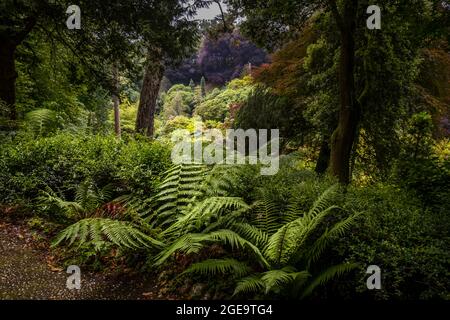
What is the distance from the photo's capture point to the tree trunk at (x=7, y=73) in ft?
24.4

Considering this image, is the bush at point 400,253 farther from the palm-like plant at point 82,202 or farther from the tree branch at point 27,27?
the tree branch at point 27,27

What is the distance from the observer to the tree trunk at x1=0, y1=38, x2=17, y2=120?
24.4ft

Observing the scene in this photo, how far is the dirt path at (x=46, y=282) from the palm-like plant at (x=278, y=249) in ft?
1.63

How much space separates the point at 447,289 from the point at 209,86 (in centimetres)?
3938

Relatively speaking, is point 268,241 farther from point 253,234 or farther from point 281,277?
point 281,277

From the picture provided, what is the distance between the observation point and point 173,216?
455 centimetres

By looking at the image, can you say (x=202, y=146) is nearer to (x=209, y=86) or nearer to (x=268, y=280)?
(x=268, y=280)

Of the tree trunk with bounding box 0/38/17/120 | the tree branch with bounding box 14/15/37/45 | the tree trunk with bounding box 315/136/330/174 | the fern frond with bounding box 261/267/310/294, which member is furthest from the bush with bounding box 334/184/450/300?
the tree trunk with bounding box 0/38/17/120

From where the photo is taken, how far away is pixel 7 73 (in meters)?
7.57

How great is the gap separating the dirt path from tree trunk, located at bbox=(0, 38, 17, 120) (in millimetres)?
4162

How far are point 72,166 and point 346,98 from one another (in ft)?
15.0

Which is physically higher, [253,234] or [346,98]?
[346,98]

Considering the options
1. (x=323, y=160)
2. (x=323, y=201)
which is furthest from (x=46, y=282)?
(x=323, y=160)

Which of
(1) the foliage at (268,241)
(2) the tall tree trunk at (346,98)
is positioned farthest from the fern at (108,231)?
(2) the tall tree trunk at (346,98)
